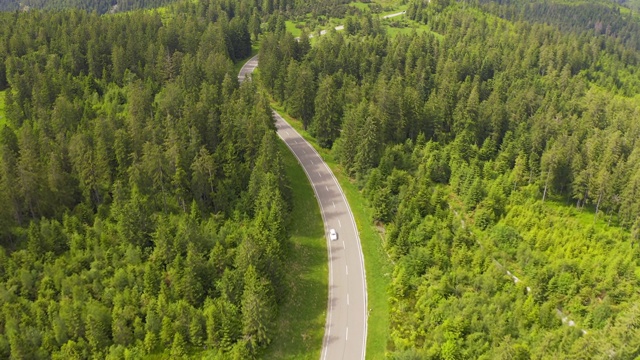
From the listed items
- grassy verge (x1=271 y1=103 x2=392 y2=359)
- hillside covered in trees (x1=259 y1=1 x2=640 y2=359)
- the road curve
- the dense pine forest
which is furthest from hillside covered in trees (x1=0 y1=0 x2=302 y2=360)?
hillside covered in trees (x1=259 y1=1 x2=640 y2=359)

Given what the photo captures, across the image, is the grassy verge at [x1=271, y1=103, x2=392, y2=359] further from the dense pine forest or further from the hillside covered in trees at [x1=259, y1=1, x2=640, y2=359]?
the dense pine forest

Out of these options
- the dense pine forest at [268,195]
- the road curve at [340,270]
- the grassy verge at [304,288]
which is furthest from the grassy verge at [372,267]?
the grassy verge at [304,288]

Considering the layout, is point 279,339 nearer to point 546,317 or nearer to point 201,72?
point 546,317

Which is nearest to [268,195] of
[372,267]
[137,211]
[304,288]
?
[304,288]

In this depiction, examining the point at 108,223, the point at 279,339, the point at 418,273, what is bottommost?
the point at 279,339

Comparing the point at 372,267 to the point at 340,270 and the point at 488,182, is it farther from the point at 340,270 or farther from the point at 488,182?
the point at 488,182

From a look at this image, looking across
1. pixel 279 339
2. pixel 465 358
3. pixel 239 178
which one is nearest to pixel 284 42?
pixel 239 178
